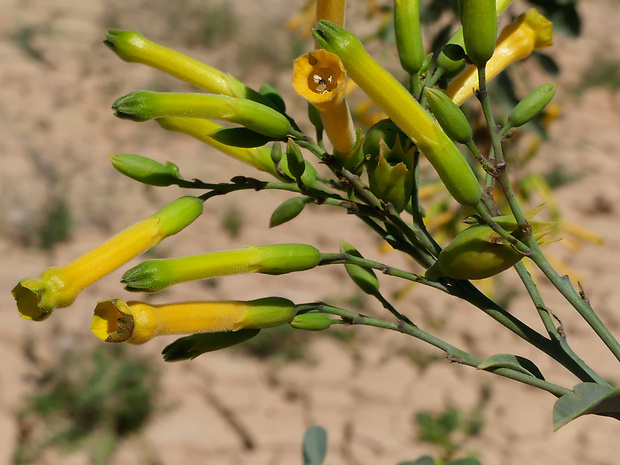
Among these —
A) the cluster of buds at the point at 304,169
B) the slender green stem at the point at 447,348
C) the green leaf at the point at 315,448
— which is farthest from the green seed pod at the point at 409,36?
the green leaf at the point at 315,448

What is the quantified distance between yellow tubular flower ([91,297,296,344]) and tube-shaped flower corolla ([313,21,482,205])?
282 mm

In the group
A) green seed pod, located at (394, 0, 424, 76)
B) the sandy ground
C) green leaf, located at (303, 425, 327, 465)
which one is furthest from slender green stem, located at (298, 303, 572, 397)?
the sandy ground

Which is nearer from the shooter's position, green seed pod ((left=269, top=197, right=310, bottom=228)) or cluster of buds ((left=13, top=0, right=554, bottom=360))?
cluster of buds ((left=13, top=0, right=554, bottom=360))

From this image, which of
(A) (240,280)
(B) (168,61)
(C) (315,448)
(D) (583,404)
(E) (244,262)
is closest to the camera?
(D) (583,404)

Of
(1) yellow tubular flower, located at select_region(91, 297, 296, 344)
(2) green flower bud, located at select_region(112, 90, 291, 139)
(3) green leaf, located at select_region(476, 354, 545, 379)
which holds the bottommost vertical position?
(1) yellow tubular flower, located at select_region(91, 297, 296, 344)

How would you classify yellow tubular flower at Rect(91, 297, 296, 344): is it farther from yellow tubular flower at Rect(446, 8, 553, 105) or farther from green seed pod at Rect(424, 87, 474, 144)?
yellow tubular flower at Rect(446, 8, 553, 105)

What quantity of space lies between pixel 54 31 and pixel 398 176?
690 centimetres

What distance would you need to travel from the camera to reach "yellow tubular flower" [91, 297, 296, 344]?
0.80 m

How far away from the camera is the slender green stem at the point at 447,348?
0.74 meters

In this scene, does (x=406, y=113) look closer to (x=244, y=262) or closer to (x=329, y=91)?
(x=329, y=91)

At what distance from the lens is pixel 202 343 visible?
886 millimetres

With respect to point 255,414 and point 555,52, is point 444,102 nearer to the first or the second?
point 255,414

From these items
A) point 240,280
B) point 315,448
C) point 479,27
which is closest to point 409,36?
point 479,27

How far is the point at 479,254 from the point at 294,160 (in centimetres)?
27
